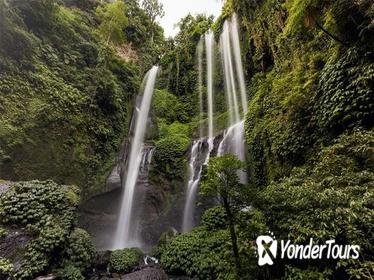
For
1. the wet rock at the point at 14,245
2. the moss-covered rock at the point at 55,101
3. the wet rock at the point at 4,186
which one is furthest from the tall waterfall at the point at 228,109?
the wet rock at the point at 4,186

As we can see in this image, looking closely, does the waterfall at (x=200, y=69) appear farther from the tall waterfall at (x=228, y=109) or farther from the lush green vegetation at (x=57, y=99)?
the lush green vegetation at (x=57, y=99)

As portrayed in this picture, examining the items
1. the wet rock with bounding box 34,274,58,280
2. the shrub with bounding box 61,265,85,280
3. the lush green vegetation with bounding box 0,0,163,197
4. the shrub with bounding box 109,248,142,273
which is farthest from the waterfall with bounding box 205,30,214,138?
the wet rock with bounding box 34,274,58,280

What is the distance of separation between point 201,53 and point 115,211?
14.3 meters

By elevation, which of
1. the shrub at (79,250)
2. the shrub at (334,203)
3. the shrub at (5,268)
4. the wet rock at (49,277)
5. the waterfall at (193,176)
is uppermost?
the waterfall at (193,176)

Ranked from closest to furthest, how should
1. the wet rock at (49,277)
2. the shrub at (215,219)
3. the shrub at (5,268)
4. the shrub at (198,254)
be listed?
1. the shrub at (5,268)
2. the wet rock at (49,277)
3. the shrub at (198,254)
4. the shrub at (215,219)

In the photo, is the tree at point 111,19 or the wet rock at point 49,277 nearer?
the wet rock at point 49,277

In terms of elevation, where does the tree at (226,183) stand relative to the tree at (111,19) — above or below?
below

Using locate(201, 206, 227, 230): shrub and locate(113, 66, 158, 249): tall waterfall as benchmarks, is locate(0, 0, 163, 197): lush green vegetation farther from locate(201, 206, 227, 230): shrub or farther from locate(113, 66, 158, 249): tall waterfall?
locate(201, 206, 227, 230): shrub

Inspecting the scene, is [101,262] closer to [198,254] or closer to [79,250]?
[79,250]

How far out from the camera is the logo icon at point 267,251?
4840mm

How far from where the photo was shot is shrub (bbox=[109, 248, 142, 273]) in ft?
27.3

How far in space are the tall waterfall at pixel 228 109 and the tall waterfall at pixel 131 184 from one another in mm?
2771

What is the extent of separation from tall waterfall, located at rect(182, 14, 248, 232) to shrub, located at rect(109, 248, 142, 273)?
347 cm

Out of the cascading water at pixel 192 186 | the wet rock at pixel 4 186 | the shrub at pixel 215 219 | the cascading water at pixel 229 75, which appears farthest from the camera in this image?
the cascading water at pixel 229 75
